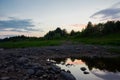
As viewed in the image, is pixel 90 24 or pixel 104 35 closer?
pixel 104 35

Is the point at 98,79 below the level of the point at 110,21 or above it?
below

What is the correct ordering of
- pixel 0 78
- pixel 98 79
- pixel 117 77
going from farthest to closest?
pixel 117 77
pixel 98 79
pixel 0 78

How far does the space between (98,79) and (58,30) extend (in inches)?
7081

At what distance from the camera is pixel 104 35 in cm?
13350

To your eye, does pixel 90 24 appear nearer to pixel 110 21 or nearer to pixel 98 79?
pixel 110 21

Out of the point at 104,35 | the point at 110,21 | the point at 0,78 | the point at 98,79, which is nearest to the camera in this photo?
the point at 0,78

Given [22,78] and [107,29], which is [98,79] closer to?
[22,78]

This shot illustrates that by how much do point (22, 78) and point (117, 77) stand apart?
9.40 m

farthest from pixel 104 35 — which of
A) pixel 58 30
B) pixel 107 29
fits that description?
pixel 58 30

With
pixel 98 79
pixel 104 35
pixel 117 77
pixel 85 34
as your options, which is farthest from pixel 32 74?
pixel 85 34

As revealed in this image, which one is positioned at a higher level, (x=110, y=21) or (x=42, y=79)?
(x=110, y=21)

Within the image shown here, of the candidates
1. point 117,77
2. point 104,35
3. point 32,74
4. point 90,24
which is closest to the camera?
point 32,74

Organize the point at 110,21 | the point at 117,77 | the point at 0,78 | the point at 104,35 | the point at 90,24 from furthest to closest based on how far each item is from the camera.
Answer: the point at 90,24 → the point at 110,21 → the point at 104,35 → the point at 117,77 → the point at 0,78

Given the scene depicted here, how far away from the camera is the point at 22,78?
16.6m
